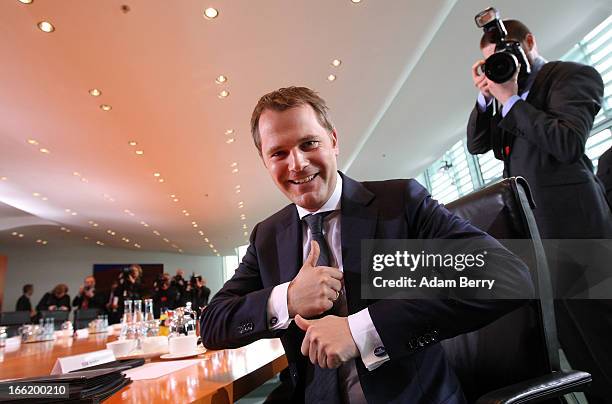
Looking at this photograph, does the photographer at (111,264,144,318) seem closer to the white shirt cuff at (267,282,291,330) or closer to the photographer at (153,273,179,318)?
the photographer at (153,273,179,318)

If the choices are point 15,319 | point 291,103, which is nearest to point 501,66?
point 291,103

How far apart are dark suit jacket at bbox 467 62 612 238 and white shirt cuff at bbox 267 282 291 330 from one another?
92cm

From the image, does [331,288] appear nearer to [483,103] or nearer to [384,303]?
[384,303]

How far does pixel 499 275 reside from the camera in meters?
0.77

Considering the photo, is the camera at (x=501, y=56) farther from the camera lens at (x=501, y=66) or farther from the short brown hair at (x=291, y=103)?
the short brown hair at (x=291, y=103)

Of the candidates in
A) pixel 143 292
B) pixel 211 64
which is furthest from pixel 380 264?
pixel 143 292

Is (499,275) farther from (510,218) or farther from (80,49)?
(80,49)

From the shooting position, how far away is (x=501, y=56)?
131 centimetres

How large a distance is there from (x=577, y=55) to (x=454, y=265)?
19.6 ft

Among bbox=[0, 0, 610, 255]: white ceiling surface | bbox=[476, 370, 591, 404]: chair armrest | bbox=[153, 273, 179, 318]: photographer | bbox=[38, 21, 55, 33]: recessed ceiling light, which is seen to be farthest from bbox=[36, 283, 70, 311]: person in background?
bbox=[476, 370, 591, 404]: chair armrest

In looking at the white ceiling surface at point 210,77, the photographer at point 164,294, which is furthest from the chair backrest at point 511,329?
the photographer at point 164,294

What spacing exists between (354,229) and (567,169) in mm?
830

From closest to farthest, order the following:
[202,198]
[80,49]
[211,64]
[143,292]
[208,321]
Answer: [208,321] → [80,49] → [211,64] → [143,292] → [202,198]

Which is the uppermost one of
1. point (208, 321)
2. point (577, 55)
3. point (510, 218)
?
point (577, 55)
